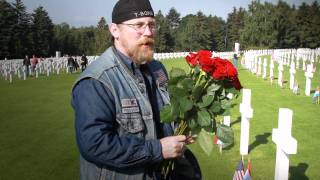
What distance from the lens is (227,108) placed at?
3.27 metres

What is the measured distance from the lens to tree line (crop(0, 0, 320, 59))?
75250 mm

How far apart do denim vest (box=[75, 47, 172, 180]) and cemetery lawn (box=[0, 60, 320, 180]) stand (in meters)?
4.81

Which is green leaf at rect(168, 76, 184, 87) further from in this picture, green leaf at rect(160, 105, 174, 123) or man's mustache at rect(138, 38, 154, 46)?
man's mustache at rect(138, 38, 154, 46)

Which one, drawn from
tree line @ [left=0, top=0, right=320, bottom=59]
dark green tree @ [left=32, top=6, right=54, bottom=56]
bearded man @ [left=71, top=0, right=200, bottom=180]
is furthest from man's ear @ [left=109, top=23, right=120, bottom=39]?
dark green tree @ [left=32, top=6, right=54, bottom=56]

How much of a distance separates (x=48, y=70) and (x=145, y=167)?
3731cm

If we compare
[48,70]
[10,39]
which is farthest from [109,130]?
[10,39]

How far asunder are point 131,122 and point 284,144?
2.80 m

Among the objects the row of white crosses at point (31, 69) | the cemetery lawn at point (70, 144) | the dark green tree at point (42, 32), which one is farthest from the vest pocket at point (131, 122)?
the dark green tree at point (42, 32)

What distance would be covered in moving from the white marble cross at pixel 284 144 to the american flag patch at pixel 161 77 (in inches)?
83.2

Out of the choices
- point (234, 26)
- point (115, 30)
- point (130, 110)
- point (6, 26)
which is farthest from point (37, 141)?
point (234, 26)

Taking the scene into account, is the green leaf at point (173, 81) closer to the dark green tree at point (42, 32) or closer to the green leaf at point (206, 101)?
the green leaf at point (206, 101)

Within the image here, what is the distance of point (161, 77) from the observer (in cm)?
356

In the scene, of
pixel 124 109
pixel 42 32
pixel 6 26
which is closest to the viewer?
pixel 124 109

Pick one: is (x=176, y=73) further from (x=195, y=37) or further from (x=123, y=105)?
(x=195, y=37)
